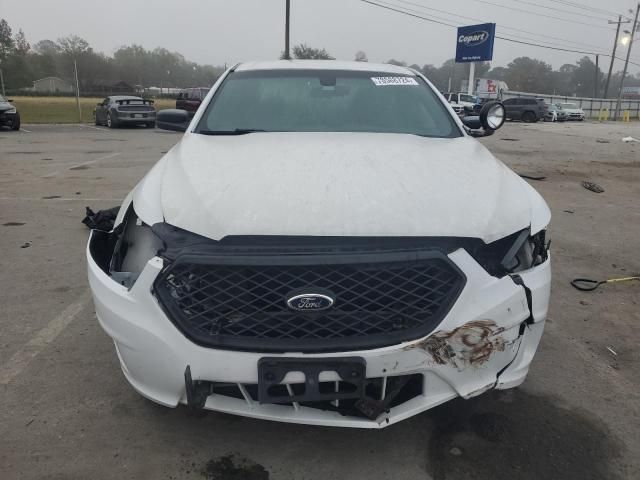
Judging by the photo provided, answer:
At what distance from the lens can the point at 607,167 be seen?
1163 centimetres

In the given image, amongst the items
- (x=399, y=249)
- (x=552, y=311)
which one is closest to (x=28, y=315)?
(x=399, y=249)

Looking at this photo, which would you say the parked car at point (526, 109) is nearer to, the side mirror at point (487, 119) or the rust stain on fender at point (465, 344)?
the side mirror at point (487, 119)

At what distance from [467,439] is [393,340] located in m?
0.77

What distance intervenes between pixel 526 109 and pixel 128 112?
2477cm

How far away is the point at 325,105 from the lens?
3410 mm

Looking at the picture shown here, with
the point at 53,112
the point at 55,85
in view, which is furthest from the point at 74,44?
the point at 53,112

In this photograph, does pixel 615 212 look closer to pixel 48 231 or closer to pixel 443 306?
pixel 443 306

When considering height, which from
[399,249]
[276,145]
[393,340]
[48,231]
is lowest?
[48,231]

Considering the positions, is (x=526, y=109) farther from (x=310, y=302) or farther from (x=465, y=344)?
(x=310, y=302)

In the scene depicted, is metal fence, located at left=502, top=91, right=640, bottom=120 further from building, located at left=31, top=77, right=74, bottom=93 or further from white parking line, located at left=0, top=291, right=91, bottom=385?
building, located at left=31, top=77, right=74, bottom=93

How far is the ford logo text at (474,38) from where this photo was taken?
37.6 m

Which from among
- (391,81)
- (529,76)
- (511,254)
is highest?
(529,76)

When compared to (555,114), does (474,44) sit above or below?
above

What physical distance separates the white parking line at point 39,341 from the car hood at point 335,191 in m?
1.23
